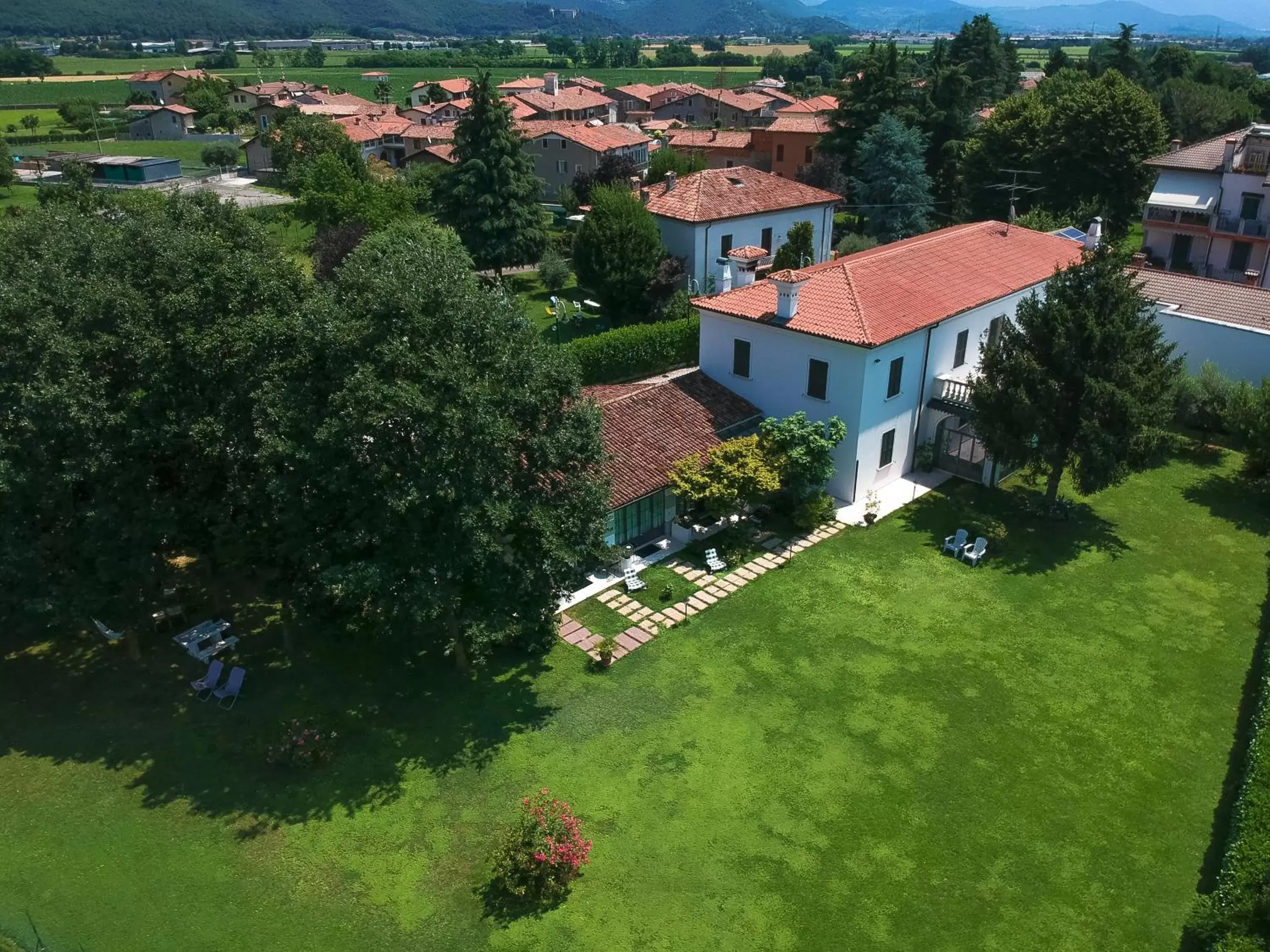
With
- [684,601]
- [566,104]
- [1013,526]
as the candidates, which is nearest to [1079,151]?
[1013,526]

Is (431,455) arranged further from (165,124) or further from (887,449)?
(165,124)

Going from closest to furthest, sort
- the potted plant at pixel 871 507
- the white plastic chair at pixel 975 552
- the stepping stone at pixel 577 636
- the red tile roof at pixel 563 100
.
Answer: the stepping stone at pixel 577 636
the white plastic chair at pixel 975 552
the potted plant at pixel 871 507
the red tile roof at pixel 563 100

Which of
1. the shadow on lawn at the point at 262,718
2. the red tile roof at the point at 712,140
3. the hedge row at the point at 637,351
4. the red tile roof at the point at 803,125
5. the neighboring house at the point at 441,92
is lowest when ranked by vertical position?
the shadow on lawn at the point at 262,718

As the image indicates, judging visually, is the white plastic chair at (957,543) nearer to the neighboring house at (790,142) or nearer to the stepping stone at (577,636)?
the stepping stone at (577,636)

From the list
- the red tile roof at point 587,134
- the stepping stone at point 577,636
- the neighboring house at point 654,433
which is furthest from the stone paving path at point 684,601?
the red tile roof at point 587,134

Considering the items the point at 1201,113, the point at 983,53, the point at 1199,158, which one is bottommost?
the point at 1199,158

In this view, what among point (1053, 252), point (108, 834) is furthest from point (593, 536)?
point (1053, 252)
